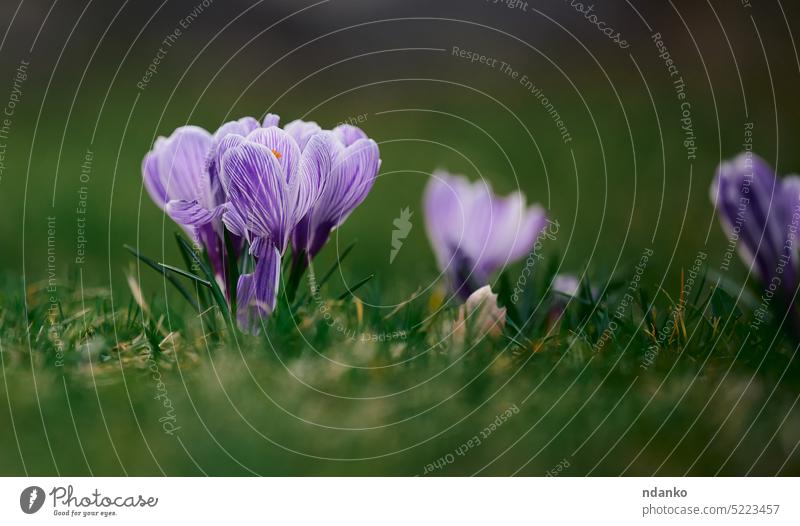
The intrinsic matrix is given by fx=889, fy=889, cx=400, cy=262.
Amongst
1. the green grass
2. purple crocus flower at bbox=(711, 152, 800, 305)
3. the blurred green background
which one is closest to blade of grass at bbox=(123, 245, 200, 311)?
the green grass

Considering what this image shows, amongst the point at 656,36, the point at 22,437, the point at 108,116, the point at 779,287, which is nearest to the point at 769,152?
Result: the point at 656,36

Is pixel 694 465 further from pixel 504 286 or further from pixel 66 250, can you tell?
pixel 66 250

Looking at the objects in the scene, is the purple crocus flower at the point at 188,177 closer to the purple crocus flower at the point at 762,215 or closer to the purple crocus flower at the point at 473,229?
the purple crocus flower at the point at 473,229
